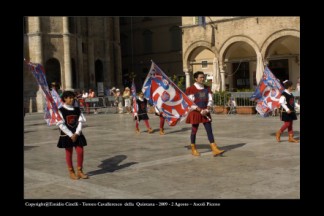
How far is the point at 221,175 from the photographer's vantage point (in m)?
7.74

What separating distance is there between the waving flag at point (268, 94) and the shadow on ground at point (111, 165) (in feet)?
15.8

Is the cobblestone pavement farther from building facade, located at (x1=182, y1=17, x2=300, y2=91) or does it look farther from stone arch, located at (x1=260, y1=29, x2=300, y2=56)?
building facade, located at (x1=182, y1=17, x2=300, y2=91)

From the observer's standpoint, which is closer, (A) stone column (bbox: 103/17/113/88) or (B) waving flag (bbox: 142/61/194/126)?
(B) waving flag (bbox: 142/61/194/126)

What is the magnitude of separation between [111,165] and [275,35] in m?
18.9

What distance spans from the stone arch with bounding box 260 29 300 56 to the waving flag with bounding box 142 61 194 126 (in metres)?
16.4

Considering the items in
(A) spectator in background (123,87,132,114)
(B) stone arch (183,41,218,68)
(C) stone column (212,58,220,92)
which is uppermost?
(B) stone arch (183,41,218,68)

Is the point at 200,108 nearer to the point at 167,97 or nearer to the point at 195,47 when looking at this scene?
the point at 167,97

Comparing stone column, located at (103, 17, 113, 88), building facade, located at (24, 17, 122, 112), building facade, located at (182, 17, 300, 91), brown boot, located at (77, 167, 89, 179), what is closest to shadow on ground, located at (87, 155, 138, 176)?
brown boot, located at (77, 167, 89, 179)

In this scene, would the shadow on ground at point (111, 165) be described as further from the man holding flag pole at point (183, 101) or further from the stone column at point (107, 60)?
the stone column at point (107, 60)

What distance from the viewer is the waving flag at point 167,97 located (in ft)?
33.2

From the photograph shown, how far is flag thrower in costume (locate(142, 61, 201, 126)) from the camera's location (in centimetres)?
1012
